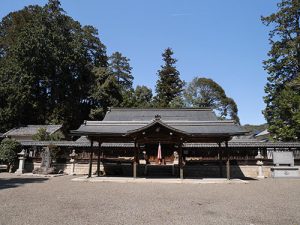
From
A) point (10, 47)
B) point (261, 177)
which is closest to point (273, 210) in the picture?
point (261, 177)

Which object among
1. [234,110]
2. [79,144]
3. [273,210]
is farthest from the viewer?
[234,110]

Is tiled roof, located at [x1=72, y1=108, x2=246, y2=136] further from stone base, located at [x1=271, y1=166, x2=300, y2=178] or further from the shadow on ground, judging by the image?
stone base, located at [x1=271, y1=166, x2=300, y2=178]

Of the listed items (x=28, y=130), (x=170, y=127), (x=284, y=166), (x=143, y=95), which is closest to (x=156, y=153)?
(x=170, y=127)

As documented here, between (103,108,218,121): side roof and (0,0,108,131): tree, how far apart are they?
1070 cm

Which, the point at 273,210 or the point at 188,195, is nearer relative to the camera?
the point at 273,210

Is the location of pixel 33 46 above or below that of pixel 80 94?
above

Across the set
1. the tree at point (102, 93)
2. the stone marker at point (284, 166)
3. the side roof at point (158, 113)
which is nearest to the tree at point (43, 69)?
the tree at point (102, 93)

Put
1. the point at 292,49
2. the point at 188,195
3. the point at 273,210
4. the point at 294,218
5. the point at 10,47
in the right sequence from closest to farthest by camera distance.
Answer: the point at 294,218 < the point at 273,210 < the point at 188,195 < the point at 292,49 < the point at 10,47

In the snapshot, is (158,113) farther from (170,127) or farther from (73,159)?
(170,127)

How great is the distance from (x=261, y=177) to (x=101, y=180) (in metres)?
12.5

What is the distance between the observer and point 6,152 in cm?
2252

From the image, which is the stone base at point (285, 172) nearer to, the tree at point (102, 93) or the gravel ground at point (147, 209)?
the gravel ground at point (147, 209)

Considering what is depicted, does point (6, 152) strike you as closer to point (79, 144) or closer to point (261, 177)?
point (79, 144)

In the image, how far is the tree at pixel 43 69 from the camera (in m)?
34.8
